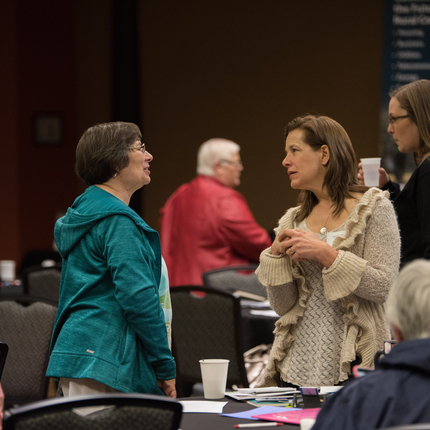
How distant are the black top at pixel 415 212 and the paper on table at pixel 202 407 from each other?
892 millimetres

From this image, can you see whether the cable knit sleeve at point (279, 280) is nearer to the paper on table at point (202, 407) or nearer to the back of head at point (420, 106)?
the paper on table at point (202, 407)

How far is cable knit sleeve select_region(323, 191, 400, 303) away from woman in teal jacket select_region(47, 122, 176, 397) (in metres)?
0.53

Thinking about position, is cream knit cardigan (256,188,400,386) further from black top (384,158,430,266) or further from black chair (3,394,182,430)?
black chair (3,394,182,430)

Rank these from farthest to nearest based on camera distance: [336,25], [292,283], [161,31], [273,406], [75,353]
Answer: [161,31], [336,25], [292,283], [75,353], [273,406]

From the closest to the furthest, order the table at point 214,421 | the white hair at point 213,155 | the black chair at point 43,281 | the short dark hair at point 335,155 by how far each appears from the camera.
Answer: the table at point 214,421 → the short dark hair at point 335,155 → the black chair at point 43,281 → the white hair at point 213,155

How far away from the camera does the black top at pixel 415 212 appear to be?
2305 millimetres

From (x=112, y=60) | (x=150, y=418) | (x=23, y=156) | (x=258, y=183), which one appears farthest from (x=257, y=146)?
(x=150, y=418)

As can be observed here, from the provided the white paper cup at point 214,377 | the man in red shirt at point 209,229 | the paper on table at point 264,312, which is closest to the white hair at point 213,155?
the man in red shirt at point 209,229

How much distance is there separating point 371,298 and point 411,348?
872 millimetres

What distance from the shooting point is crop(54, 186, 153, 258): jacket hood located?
2006 mm

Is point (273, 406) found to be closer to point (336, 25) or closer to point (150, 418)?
point (150, 418)

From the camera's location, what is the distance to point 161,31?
8086 mm

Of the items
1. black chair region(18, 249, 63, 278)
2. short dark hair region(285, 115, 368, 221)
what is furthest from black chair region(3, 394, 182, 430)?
black chair region(18, 249, 63, 278)

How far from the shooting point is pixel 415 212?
2.44 metres
